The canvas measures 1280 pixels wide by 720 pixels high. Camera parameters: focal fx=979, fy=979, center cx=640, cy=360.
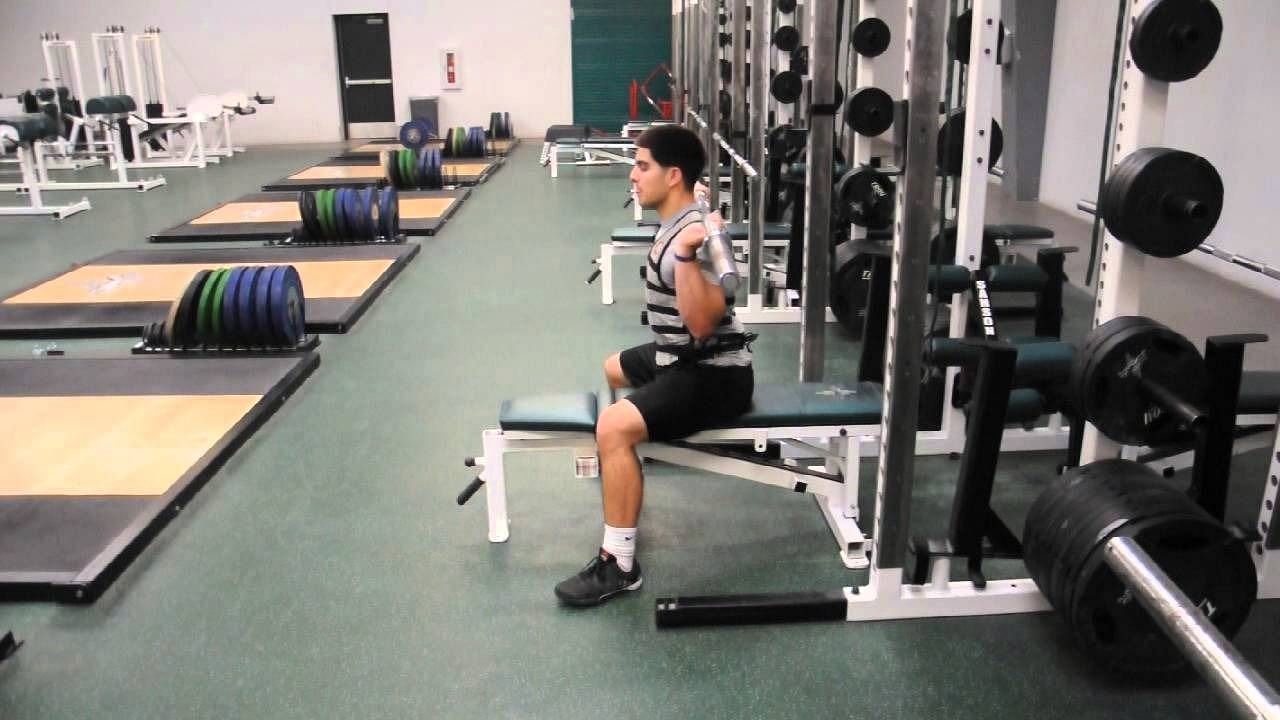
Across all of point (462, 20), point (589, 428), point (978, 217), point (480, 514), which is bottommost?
point (480, 514)

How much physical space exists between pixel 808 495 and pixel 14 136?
7.17 m

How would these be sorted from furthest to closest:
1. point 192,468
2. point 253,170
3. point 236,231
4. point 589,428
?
point 253,170, point 236,231, point 192,468, point 589,428

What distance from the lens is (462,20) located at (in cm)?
1291

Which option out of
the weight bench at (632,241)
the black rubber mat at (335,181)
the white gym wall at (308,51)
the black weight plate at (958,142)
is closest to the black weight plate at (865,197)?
the black weight plate at (958,142)

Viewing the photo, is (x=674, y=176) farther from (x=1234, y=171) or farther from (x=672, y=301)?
(x=1234, y=171)

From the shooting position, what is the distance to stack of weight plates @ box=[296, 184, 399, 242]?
621 cm

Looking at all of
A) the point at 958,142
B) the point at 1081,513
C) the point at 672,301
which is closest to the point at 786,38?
the point at 958,142

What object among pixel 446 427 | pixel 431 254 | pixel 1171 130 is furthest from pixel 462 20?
pixel 446 427

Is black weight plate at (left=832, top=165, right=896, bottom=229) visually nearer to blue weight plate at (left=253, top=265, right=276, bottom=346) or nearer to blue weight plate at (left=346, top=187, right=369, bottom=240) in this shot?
blue weight plate at (left=253, top=265, right=276, bottom=346)

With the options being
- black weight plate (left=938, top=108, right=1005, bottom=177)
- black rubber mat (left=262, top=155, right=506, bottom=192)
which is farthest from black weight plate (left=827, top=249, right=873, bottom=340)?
black rubber mat (left=262, top=155, right=506, bottom=192)

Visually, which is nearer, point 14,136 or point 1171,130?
point 1171,130

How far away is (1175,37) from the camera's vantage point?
1.76 m

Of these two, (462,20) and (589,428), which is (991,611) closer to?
(589,428)

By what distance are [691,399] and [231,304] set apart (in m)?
2.51
